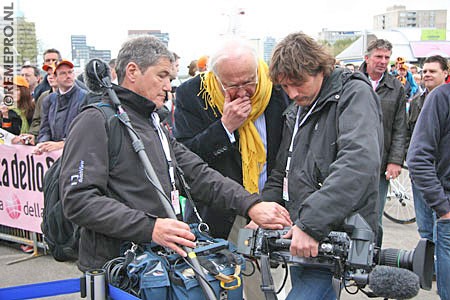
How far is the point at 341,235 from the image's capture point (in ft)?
6.69

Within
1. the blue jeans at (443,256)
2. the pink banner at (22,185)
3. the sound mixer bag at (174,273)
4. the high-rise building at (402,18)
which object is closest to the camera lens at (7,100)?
the pink banner at (22,185)

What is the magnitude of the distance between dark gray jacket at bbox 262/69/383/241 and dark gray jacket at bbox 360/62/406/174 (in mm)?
2992

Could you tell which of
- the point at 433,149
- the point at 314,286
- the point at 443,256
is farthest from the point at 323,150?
the point at 443,256

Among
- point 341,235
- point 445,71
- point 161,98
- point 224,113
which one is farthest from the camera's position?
point 445,71

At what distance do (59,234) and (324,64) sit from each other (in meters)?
1.53

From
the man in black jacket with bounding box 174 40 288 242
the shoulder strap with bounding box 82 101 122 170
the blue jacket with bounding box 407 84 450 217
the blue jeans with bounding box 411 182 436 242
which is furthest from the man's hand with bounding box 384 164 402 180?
the shoulder strap with bounding box 82 101 122 170

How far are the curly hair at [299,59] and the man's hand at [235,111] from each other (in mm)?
592

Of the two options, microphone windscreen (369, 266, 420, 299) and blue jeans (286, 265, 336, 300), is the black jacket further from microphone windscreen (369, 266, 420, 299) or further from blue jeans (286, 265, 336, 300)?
microphone windscreen (369, 266, 420, 299)

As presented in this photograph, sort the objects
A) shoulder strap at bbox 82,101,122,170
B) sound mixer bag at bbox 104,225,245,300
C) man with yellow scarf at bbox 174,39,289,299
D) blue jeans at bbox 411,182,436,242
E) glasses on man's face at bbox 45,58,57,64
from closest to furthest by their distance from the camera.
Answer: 1. sound mixer bag at bbox 104,225,245,300
2. shoulder strap at bbox 82,101,122,170
3. man with yellow scarf at bbox 174,39,289,299
4. blue jeans at bbox 411,182,436,242
5. glasses on man's face at bbox 45,58,57,64

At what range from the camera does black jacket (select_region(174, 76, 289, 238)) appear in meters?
3.07

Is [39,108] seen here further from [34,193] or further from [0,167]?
[34,193]

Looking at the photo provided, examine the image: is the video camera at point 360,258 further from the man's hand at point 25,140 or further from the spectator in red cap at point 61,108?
the man's hand at point 25,140

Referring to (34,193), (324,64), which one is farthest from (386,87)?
(34,193)

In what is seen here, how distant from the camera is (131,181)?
7.43 ft
